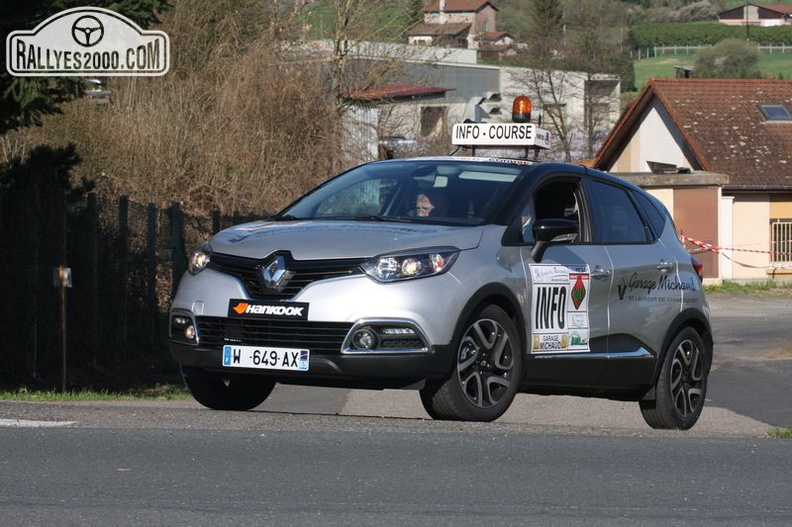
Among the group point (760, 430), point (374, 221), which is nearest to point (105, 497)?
point (374, 221)

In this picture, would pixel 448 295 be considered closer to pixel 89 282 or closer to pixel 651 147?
pixel 89 282

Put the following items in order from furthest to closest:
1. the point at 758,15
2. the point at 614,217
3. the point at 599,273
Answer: the point at 758,15 < the point at 614,217 < the point at 599,273

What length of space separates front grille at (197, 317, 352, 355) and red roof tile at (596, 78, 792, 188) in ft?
113

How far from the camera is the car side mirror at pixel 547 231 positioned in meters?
9.55

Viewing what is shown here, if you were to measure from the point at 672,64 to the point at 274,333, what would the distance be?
135231 mm

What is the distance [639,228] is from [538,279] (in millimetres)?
1770

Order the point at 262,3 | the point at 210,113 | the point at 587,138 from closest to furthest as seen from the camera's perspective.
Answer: the point at 210,113, the point at 262,3, the point at 587,138

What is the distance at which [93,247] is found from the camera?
17.7m

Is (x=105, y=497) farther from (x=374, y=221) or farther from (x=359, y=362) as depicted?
(x=374, y=221)

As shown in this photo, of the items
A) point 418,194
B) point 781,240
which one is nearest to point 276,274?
point 418,194

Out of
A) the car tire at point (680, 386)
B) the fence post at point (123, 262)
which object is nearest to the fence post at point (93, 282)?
the fence post at point (123, 262)

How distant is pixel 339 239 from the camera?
8.88 meters
